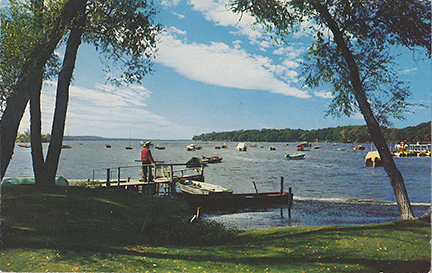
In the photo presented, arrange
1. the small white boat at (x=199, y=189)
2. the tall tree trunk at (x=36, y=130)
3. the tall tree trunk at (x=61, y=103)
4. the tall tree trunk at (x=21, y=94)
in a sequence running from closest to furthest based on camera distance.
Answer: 1. the tall tree trunk at (x=21, y=94)
2. the tall tree trunk at (x=36, y=130)
3. the tall tree trunk at (x=61, y=103)
4. the small white boat at (x=199, y=189)

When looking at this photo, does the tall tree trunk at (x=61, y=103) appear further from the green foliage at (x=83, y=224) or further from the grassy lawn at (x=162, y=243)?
the grassy lawn at (x=162, y=243)

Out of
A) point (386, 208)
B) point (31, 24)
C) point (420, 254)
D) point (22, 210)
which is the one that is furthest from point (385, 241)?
point (386, 208)

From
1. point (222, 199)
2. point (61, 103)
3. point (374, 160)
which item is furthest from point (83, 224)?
point (374, 160)

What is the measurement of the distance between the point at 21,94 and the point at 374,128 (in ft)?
44.0

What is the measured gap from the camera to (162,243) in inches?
353

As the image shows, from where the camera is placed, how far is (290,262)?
6.95 meters

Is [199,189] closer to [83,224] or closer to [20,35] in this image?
[83,224]

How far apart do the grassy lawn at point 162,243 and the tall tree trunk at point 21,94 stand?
6.11 ft

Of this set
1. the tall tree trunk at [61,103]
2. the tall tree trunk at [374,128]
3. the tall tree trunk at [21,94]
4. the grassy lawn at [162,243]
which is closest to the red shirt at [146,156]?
the tall tree trunk at [61,103]

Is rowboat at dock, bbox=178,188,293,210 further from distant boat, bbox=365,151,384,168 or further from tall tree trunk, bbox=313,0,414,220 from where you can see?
distant boat, bbox=365,151,384,168

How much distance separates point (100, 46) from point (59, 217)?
9.24 m

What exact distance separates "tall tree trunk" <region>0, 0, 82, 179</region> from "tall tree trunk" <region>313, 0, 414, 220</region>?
1015 centimetres

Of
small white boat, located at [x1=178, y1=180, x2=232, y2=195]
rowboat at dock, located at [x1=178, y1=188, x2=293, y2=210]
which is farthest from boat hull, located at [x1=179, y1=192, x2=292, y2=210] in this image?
small white boat, located at [x1=178, y1=180, x2=232, y2=195]

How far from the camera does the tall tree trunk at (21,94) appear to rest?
962 cm
